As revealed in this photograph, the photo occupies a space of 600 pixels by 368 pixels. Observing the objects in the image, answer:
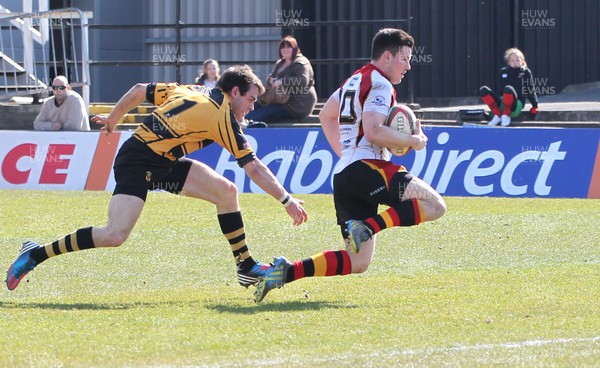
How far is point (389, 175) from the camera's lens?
8078mm

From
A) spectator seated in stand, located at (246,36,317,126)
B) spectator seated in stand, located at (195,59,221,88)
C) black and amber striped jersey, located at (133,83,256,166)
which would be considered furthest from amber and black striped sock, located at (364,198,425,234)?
spectator seated in stand, located at (195,59,221,88)

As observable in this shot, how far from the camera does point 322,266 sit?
8.12m

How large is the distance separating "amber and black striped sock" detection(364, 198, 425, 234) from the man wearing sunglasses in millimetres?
10752

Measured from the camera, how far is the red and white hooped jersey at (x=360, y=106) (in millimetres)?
8055

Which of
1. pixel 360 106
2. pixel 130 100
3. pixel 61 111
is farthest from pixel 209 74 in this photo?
pixel 360 106

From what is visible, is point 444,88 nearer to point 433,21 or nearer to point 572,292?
point 433,21

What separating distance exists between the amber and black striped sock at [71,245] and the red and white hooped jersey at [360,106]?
177cm

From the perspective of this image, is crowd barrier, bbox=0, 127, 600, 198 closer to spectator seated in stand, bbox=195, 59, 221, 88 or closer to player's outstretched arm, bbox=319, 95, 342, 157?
spectator seated in stand, bbox=195, 59, 221, 88

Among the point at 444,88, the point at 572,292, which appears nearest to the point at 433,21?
the point at 444,88

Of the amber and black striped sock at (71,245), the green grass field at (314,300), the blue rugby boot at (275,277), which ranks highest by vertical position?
the amber and black striped sock at (71,245)

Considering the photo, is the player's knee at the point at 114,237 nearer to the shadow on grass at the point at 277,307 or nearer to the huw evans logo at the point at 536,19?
the shadow on grass at the point at 277,307

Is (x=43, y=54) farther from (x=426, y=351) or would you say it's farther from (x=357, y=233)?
(x=426, y=351)

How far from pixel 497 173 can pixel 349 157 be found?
834 centimetres

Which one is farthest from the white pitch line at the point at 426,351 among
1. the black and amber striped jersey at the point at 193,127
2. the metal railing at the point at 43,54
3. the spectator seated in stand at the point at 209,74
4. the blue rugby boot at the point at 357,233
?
the metal railing at the point at 43,54
